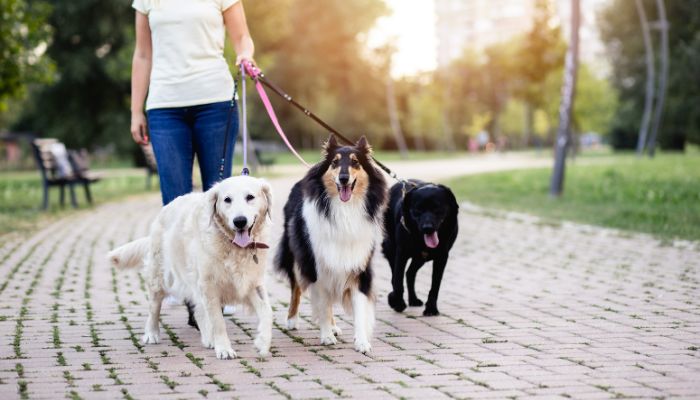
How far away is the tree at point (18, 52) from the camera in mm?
17281

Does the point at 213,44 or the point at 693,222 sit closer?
the point at 213,44

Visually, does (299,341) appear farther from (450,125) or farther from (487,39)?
(487,39)

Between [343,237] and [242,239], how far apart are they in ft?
2.45

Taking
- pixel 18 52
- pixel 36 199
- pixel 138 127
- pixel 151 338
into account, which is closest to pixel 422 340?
pixel 151 338

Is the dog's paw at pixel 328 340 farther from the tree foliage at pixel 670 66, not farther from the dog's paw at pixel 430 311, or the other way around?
the tree foliage at pixel 670 66

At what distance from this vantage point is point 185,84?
20.5 ft

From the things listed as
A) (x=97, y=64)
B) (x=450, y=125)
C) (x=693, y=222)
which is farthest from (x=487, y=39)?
(x=693, y=222)

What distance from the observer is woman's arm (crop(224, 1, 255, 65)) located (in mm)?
6465

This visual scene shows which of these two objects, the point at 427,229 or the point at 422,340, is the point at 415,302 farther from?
the point at 422,340

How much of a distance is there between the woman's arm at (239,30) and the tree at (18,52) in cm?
1203

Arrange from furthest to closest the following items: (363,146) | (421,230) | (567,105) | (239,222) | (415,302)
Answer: (567,105), (415,302), (421,230), (363,146), (239,222)

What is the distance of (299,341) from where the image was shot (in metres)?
5.97

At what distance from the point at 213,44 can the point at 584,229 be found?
807cm

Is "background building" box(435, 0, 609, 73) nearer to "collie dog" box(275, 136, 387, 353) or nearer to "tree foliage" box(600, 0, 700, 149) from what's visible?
"tree foliage" box(600, 0, 700, 149)
